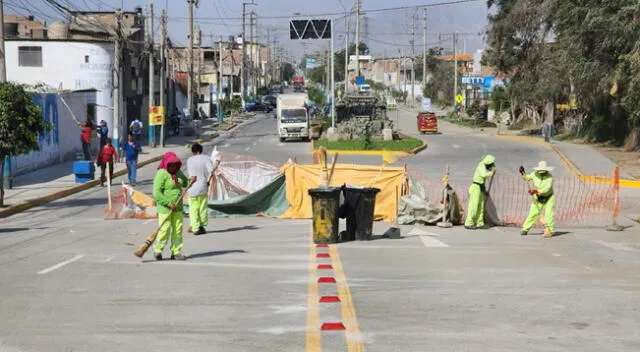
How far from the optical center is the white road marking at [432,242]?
54.4 feet

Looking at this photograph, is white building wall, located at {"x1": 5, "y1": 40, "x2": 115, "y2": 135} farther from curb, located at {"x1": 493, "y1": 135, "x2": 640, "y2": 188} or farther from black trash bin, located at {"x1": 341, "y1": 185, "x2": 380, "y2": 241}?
black trash bin, located at {"x1": 341, "y1": 185, "x2": 380, "y2": 241}

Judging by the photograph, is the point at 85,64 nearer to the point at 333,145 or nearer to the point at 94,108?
the point at 94,108

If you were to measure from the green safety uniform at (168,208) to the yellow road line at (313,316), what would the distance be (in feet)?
6.68

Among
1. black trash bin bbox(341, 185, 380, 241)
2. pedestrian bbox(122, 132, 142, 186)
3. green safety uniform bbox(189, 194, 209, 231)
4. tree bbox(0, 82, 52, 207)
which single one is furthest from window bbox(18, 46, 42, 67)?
black trash bin bbox(341, 185, 380, 241)

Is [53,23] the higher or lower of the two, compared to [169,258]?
higher

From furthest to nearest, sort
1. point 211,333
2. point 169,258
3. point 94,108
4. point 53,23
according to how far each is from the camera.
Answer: point 53,23 → point 94,108 → point 169,258 → point 211,333

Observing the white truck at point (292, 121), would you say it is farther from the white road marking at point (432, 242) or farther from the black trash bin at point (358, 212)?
the black trash bin at point (358, 212)

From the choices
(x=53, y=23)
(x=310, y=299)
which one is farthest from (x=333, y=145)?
(x=310, y=299)

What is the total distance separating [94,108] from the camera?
46000 millimetres

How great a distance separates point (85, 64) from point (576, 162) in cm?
2744

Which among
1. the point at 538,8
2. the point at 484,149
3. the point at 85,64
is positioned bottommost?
the point at 484,149

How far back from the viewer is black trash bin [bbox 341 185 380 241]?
55.2ft

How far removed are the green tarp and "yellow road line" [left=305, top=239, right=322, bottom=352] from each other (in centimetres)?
703

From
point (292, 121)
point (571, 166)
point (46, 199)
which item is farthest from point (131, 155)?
point (292, 121)
